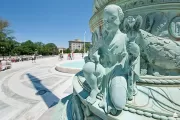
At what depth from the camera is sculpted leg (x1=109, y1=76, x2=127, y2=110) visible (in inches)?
80.7

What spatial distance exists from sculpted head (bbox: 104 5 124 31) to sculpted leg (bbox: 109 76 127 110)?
2.43 ft

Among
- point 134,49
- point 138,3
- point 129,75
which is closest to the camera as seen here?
point 134,49

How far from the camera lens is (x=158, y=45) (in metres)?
2.67

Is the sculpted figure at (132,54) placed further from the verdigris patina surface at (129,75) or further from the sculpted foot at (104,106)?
the sculpted foot at (104,106)

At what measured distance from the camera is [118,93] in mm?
2072

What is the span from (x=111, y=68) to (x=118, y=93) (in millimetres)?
463

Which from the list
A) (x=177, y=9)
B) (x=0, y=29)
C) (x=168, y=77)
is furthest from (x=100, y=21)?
(x=0, y=29)

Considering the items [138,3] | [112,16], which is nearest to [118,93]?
[112,16]

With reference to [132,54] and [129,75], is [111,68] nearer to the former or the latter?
[129,75]

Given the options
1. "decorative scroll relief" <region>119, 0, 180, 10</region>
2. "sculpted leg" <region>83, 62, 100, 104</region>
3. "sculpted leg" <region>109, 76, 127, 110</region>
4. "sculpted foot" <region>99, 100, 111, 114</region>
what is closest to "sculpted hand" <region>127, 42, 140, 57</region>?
"sculpted leg" <region>109, 76, 127, 110</region>

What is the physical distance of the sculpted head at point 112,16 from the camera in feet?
7.14

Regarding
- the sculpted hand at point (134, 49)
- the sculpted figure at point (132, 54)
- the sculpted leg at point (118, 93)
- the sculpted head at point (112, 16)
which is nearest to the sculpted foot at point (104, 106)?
the sculpted leg at point (118, 93)

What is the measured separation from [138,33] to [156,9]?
506 mm

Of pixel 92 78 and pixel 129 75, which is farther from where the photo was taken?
pixel 92 78
